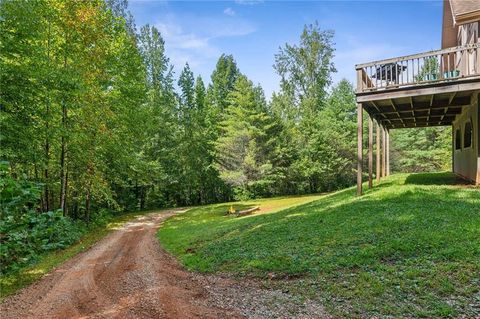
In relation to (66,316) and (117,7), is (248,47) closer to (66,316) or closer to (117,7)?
(66,316)

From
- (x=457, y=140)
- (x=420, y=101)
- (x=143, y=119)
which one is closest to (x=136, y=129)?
(x=143, y=119)

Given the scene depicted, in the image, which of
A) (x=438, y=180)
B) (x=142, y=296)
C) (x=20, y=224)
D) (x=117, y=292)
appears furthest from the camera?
(x=438, y=180)

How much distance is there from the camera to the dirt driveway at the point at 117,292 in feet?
15.9

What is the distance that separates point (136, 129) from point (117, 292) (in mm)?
14038

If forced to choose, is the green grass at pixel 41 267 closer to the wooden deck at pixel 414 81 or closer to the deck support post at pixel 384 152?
the wooden deck at pixel 414 81

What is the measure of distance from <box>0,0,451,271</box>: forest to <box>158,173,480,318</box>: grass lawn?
3.80 m

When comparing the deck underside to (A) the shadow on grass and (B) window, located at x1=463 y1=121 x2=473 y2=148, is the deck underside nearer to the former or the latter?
(B) window, located at x1=463 y1=121 x2=473 y2=148

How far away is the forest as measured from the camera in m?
9.33

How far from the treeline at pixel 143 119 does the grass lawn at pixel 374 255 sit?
4.87 meters

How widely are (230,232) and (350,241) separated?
4768 millimetres

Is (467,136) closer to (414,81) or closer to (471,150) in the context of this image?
(471,150)

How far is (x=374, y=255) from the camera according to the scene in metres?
5.96

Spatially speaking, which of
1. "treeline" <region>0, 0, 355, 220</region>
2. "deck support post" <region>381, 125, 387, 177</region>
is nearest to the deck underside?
"deck support post" <region>381, 125, 387, 177</region>

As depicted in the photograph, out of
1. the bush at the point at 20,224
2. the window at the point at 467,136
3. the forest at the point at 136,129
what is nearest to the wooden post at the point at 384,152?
the window at the point at 467,136
